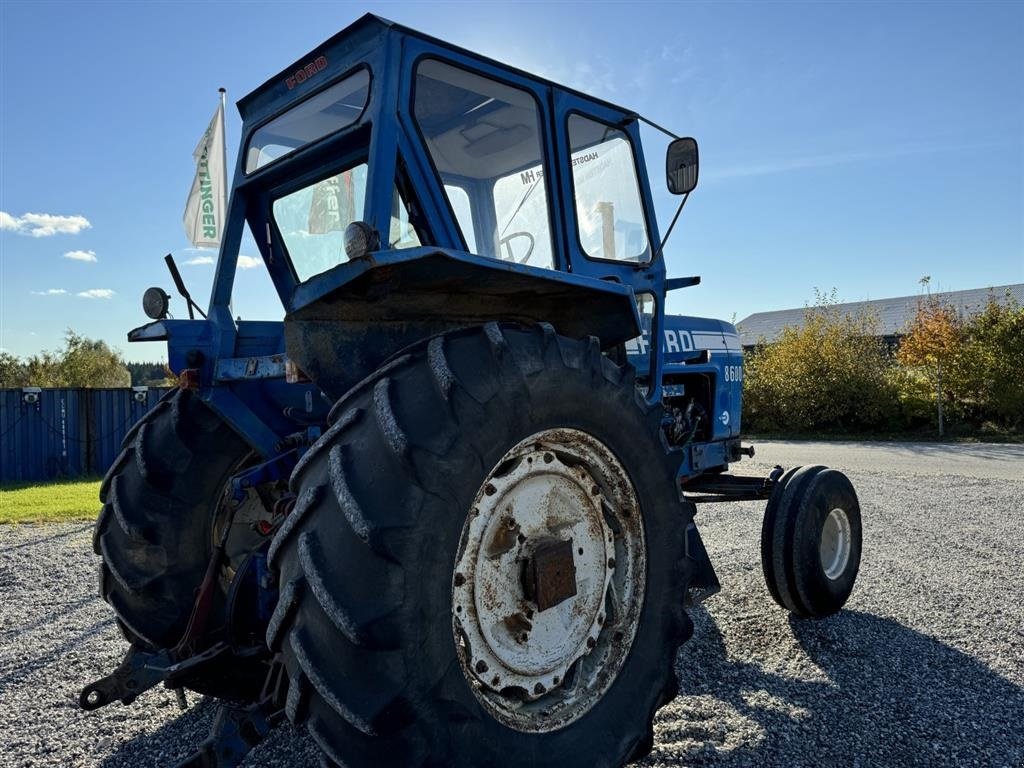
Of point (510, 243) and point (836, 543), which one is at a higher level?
point (510, 243)

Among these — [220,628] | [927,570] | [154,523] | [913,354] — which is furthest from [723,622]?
[913,354]

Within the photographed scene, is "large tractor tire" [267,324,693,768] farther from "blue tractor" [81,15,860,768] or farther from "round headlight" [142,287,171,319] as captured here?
"round headlight" [142,287,171,319]

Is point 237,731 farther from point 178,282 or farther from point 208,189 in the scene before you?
point 208,189

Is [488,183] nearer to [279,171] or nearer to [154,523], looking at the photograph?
[279,171]

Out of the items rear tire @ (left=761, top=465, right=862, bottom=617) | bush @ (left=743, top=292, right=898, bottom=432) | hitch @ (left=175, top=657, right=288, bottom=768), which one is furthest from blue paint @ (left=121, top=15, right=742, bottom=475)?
bush @ (left=743, top=292, right=898, bottom=432)

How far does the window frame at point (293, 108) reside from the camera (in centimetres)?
274

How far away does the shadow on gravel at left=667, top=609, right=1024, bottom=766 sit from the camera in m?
2.72

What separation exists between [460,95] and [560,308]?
100cm

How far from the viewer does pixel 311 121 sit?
3.20 m

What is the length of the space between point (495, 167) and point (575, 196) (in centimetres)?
41

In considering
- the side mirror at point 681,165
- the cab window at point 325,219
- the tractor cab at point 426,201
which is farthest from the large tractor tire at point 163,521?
the side mirror at point 681,165

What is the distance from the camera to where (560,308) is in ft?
9.84

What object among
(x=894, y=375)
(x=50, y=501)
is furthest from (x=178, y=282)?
(x=894, y=375)

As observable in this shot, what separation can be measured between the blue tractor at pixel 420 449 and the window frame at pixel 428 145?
→ 0.04 ft
